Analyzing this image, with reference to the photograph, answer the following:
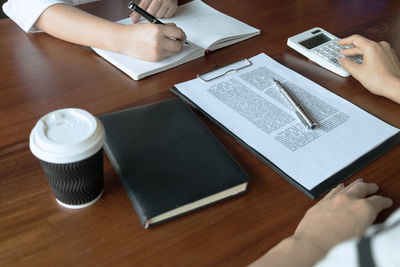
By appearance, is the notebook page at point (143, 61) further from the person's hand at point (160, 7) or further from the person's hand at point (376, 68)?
the person's hand at point (376, 68)

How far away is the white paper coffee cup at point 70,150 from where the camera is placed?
51 centimetres

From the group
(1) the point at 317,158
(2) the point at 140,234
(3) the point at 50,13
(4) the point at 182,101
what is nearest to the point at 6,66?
(3) the point at 50,13

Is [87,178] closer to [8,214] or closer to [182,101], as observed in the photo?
[8,214]

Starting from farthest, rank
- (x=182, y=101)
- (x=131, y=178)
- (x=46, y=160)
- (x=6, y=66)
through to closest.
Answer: (x=6, y=66) < (x=182, y=101) < (x=131, y=178) < (x=46, y=160)

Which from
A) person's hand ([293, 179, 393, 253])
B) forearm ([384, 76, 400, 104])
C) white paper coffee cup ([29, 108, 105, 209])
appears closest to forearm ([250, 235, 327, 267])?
person's hand ([293, 179, 393, 253])

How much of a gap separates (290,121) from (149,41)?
0.36 m

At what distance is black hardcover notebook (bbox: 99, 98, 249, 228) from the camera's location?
0.59m

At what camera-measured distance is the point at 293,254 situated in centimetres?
52

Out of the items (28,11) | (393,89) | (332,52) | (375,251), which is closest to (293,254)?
(375,251)

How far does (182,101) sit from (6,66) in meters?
0.43

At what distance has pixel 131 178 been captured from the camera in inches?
24.1

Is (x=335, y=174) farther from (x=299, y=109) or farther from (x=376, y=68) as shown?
(x=376, y=68)

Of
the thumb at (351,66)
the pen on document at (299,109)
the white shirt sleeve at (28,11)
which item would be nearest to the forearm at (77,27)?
the white shirt sleeve at (28,11)

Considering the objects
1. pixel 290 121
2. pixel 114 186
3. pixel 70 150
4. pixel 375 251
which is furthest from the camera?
pixel 290 121
